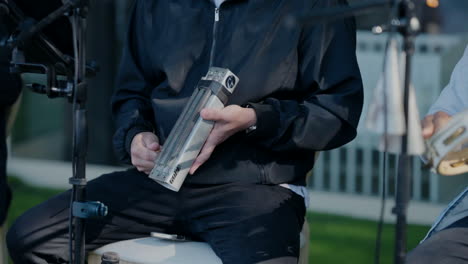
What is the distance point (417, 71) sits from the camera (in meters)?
4.14

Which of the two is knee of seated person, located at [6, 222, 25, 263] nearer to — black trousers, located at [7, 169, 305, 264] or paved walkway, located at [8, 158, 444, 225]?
black trousers, located at [7, 169, 305, 264]

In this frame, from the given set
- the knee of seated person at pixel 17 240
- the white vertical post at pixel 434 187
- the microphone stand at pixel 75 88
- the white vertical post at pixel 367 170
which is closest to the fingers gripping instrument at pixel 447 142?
the microphone stand at pixel 75 88

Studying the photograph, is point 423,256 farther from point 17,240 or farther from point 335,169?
point 335,169

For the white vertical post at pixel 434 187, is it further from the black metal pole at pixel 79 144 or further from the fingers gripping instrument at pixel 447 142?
the black metal pole at pixel 79 144

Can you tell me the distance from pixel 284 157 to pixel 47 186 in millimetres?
2824

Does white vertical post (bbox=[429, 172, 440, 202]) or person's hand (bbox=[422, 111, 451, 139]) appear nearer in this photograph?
person's hand (bbox=[422, 111, 451, 139])

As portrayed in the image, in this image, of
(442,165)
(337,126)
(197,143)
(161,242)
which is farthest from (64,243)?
(442,165)

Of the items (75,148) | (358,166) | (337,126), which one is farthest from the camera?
(358,166)

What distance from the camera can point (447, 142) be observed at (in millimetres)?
1761

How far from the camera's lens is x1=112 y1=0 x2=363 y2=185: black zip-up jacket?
2262 mm

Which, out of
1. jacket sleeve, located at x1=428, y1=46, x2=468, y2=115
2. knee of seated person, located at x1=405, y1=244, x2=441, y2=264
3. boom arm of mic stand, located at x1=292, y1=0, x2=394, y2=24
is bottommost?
knee of seated person, located at x1=405, y1=244, x2=441, y2=264

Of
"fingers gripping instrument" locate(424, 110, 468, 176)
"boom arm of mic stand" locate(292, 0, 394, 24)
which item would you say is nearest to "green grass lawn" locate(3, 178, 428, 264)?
"fingers gripping instrument" locate(424, 110, 468, 176)

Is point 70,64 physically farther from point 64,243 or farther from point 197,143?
point 64,243

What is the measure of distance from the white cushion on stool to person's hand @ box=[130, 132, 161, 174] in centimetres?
23
